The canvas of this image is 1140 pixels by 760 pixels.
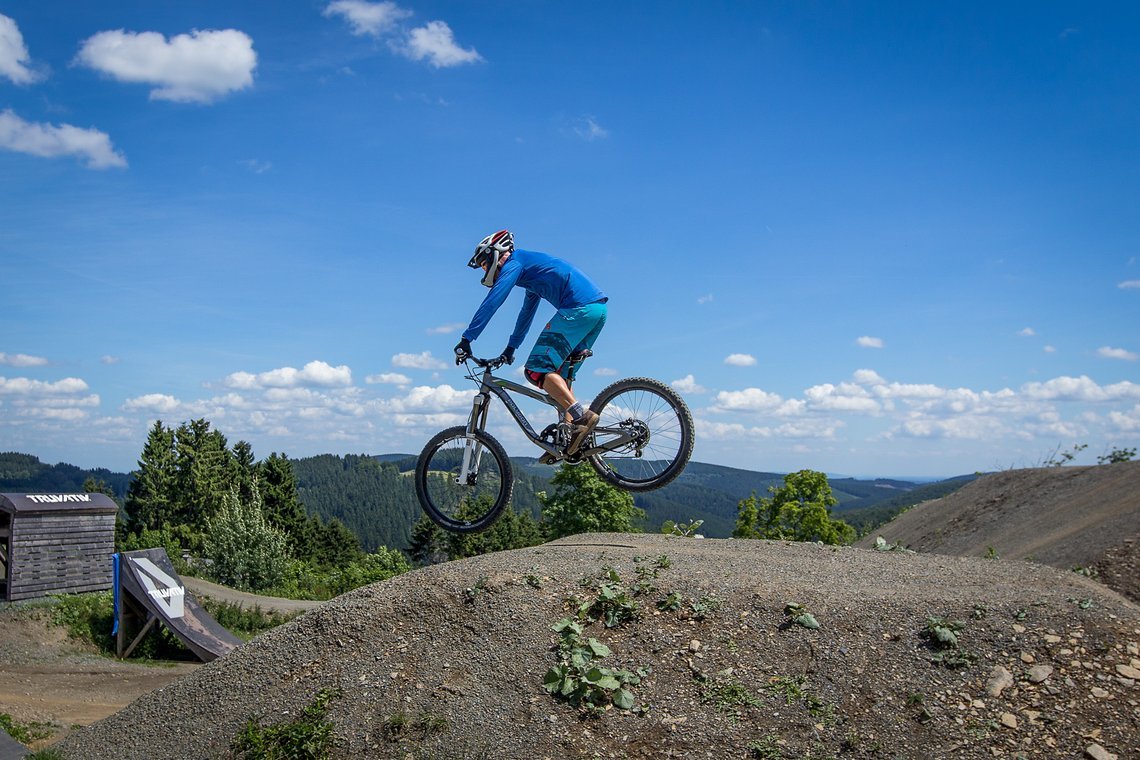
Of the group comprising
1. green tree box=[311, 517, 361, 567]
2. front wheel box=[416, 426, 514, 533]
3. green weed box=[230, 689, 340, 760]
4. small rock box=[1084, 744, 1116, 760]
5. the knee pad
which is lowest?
green tree box=[311, 517, 361, 567]

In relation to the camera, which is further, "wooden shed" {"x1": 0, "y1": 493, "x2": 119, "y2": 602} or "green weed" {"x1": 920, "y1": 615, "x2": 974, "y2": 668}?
"wooden shed" {"x1": 0, "y1": 493, "x2": 119, "y2": 602}

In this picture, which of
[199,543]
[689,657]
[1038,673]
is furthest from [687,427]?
[199,543]

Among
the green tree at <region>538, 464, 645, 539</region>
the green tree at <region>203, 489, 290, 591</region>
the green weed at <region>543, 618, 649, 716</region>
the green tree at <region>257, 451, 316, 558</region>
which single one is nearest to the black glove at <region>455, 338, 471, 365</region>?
the green weed at <region>543, 618, 649, 716</region>

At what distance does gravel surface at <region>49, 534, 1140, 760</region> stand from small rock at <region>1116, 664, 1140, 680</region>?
2 centimetres

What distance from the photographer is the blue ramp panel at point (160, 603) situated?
21.6 meters

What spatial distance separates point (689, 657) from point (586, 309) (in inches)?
173

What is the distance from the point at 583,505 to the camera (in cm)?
3681

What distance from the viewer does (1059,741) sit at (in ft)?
24.9

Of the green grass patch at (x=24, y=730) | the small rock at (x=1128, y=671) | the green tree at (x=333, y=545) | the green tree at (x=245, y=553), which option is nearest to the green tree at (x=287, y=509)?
the green tree at (x=333, y=545)

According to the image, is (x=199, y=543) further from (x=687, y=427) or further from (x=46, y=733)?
(x=687, y=427)

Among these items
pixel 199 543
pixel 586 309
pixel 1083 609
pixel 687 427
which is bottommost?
pixel 199 543

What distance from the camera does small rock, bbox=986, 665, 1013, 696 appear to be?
812 centimetres

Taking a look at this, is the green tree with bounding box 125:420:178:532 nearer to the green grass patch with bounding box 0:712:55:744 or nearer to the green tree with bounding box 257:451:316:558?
the green tree with bounding box 257:451:316:558

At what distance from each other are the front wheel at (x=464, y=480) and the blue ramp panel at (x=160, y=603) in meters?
13.1
